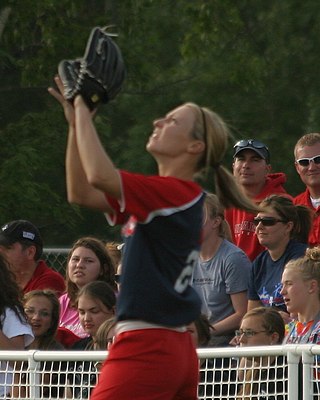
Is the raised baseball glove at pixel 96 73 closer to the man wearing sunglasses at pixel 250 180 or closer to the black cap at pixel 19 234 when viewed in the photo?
the man wearing sunglasses at pixel 250 180

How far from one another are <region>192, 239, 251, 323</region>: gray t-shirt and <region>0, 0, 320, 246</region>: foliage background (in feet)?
31.1

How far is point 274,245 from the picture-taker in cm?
867

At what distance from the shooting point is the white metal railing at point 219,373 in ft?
20.9

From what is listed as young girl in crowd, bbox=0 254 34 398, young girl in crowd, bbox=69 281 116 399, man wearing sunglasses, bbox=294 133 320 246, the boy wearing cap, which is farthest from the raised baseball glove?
the boy wearing cap

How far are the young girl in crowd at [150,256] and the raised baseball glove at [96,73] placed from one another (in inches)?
2.5

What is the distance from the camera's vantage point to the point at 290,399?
21.1 ft

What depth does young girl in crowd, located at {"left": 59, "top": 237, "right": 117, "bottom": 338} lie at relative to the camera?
930 centimetres

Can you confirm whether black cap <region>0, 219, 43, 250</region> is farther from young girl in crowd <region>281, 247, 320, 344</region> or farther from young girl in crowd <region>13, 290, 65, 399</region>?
young girl in crowd <region>281, 247, 320, 344</region>

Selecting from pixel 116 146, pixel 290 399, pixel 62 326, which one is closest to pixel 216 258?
pixel 62 326

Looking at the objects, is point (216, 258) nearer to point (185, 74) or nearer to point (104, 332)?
point (104, 332)

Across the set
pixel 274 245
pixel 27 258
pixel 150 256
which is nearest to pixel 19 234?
pixel 27 258

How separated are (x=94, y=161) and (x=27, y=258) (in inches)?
195

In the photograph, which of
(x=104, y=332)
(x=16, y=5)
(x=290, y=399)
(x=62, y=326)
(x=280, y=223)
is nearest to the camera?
(x=290, y=399)

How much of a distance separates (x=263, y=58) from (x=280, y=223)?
15401mm
